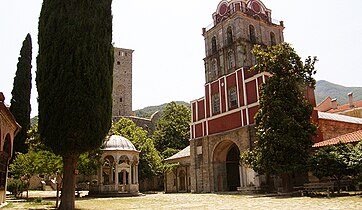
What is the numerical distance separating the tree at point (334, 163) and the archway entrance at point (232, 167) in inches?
512

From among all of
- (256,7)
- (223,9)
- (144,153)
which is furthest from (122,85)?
(256,7)

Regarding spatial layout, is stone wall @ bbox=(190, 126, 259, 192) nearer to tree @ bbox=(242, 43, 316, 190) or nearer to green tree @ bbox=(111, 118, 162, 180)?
tree @ bbox=(242, 43, 316, 190)

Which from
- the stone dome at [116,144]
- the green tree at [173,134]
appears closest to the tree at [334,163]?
the stone dome at [116,144]

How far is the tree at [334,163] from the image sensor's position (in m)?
18.6

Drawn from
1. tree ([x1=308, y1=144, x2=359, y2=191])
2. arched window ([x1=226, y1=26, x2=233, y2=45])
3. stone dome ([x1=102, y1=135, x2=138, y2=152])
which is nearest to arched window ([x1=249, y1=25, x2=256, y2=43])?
arched window ([x1=226, y1=26, x2=233, y2=45])

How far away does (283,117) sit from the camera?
22.0 meters

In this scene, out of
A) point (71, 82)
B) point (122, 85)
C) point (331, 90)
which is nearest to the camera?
point (71, 82)

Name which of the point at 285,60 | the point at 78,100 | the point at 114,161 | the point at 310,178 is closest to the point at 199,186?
the point at 114,161

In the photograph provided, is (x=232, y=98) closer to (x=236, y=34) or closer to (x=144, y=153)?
(x=236, y=34)

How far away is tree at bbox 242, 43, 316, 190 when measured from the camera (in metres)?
21.5

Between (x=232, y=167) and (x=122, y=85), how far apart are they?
154 feet

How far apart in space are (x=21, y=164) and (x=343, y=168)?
62.6 feet

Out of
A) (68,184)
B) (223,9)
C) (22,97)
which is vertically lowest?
(68,184)

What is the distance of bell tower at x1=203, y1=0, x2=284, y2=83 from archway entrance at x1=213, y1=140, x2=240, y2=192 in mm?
9591
